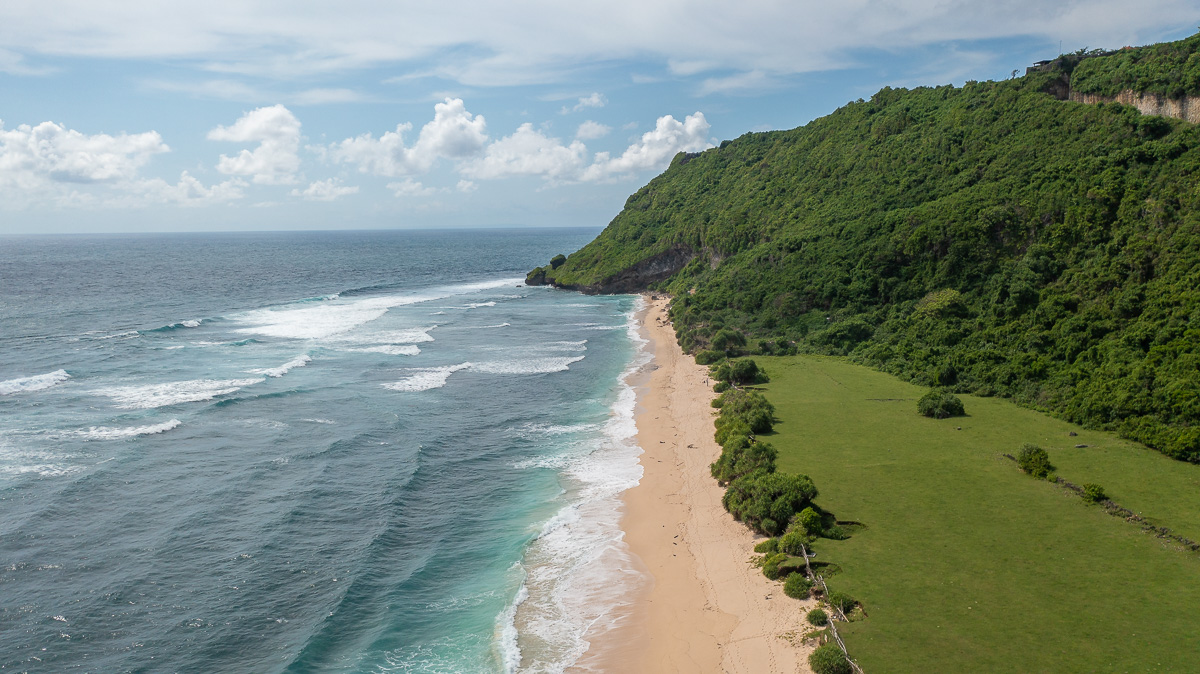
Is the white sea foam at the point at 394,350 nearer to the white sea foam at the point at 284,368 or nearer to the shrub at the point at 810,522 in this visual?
the white sea foam at the point at 284,368

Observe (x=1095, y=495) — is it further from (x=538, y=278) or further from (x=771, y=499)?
(x=538, y=278)

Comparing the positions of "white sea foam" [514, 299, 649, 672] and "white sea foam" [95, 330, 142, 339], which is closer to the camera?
"white sea foam" [514, 299, 649, 672]

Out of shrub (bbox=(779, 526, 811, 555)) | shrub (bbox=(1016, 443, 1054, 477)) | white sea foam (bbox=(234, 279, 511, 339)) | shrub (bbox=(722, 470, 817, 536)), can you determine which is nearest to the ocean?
shrub (bbox=(722, 470, 817, 536))

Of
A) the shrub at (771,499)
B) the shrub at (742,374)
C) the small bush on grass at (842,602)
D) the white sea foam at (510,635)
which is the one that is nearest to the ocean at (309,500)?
the white sea foam at (510,635)

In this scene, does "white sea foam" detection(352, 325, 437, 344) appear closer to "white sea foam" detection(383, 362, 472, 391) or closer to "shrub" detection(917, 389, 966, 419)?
"white sea foam" detection(383, 362, 472, 391)

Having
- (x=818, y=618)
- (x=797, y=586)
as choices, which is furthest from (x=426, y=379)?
(x=818, y=618)

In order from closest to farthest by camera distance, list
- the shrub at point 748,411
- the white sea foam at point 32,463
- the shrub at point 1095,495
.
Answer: the shrub at point 1095,495
the white sea foam at point 32,463
the shrub at point 748,411
